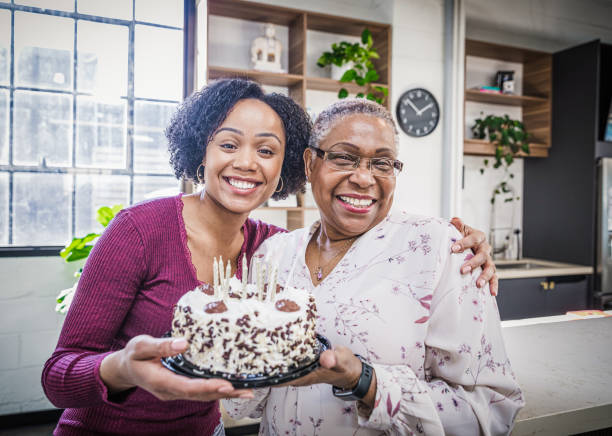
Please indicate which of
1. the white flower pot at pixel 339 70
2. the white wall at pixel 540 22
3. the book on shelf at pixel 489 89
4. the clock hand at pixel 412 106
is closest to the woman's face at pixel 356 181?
the white flower pot at pixel 339 70

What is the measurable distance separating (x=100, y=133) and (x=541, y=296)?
11.8ft

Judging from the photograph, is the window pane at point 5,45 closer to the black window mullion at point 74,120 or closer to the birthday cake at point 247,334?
the black window mullion at point 74,120

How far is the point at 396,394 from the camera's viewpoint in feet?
A: 2.90

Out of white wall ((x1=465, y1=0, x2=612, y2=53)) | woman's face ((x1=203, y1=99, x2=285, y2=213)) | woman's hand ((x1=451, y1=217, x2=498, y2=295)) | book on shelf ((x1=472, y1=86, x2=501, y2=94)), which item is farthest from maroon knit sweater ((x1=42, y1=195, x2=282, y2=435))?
white wall ((x1=465, y1=0, x2=612, y2=53))

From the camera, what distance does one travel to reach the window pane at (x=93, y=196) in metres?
3.11

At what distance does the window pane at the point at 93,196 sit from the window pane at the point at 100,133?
0.10 m

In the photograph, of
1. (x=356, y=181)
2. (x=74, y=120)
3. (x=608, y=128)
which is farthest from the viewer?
(x=608, y=128)

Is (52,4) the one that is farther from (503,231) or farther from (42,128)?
(503,231)

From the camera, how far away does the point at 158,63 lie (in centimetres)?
328

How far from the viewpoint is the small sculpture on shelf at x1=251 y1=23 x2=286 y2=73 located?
307 cm

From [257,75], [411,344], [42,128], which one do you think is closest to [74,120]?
[42,128]

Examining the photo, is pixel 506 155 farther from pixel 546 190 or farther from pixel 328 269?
pixel 328 269

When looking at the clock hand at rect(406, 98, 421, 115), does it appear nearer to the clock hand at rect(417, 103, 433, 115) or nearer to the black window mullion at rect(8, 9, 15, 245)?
the clock hand at rect(417, 103, 433, 115)

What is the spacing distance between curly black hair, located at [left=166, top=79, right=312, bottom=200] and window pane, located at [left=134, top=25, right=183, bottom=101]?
1975mm
